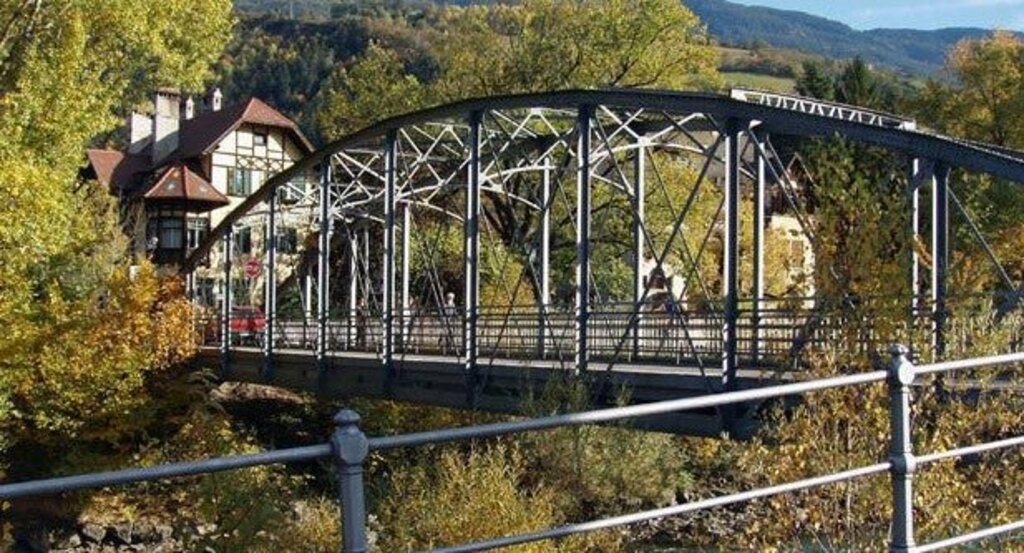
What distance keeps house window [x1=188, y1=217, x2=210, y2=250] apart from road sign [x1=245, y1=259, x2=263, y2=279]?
14.3ft

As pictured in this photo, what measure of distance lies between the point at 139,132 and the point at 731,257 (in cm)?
4995

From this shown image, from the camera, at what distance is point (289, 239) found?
54344mm

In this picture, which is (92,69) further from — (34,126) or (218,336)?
(218,336)

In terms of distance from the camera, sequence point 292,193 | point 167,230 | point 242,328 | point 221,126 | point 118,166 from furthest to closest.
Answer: point 118,166 → point 221,126 → point 167,230 → point 242,328 → point 292,193

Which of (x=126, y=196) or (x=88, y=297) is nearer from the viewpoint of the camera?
(x=88, y=297)

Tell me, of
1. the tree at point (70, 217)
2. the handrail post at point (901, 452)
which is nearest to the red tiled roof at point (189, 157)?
the tree at point (70, 217)

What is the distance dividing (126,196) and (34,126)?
3186 cm

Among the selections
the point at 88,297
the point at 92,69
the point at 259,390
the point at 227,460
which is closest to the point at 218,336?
the point at 259,390

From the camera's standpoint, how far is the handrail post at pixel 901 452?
4609 millimetres

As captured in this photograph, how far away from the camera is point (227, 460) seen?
133 inches

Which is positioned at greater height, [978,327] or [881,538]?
[978,327]

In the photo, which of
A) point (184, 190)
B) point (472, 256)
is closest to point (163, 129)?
point (184, 190)

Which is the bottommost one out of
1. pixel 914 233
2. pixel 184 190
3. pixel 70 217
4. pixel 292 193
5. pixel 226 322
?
pixel 226 322

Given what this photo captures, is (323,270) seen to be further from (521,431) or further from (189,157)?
(521,431)
